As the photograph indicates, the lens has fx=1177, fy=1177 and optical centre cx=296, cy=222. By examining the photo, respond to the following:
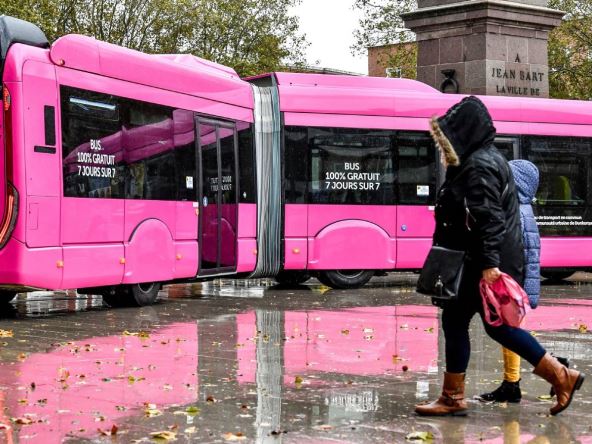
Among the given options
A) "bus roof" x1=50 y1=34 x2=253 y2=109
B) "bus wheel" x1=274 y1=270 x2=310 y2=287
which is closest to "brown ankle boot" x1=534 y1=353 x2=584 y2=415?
"bus roof" x1=50 y1=34 x2=253 y2=109

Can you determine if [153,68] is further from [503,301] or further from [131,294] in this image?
[503,301]

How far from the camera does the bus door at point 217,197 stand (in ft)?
54.3

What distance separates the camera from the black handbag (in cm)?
714

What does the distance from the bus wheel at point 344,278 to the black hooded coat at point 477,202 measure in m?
12.0

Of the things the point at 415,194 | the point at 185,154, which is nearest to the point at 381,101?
the point at 415,194

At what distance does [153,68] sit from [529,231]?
27.1 feet

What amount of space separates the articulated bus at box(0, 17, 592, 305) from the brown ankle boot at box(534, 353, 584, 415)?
701 cm

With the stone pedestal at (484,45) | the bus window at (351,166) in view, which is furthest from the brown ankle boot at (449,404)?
the stone pedestal at (484,45)

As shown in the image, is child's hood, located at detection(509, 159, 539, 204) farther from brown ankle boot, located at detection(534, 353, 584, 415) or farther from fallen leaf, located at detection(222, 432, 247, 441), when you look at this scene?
fallen leaf, located at detection(222, 432, 247, 441)

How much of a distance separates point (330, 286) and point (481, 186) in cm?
1252

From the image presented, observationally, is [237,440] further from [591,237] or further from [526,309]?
[591,237]

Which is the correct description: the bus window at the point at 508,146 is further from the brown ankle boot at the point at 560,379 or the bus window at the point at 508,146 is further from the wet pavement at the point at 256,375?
the brown ankle boot at the point at 560,379

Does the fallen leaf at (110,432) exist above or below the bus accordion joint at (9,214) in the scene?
below

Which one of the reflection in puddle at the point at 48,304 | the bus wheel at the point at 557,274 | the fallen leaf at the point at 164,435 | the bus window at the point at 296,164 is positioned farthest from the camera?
the bus wheel at the point at 557,274
